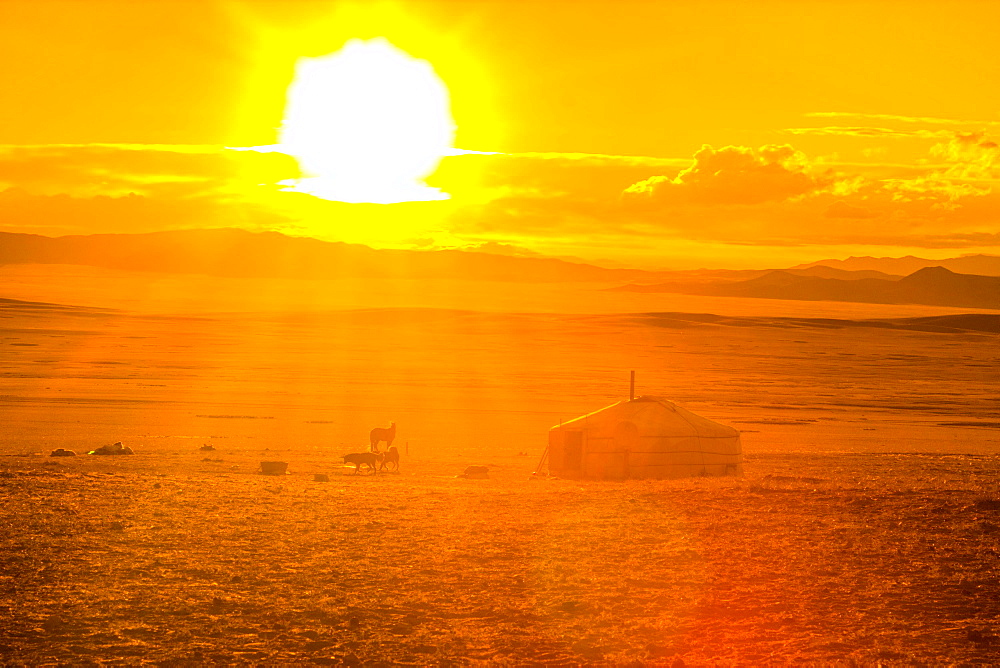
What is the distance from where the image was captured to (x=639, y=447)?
78.5 ft

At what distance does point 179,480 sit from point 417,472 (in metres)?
6.81

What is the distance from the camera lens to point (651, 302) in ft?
574

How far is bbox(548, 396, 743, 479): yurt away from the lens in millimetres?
23891

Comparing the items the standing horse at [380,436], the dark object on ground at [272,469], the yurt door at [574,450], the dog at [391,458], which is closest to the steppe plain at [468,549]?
the dog at [391,458]

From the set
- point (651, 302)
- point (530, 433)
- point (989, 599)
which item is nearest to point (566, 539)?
point (989, 599)

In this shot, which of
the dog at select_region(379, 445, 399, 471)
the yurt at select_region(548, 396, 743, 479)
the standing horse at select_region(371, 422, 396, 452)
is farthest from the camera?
the standing horse at select_region(371, 422, 396, 452)

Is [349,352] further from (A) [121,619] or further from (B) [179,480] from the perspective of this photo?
(A) [121,619]

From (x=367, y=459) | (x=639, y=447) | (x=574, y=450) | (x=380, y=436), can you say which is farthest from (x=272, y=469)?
(x=639, y=447)

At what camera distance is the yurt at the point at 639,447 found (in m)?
23.9

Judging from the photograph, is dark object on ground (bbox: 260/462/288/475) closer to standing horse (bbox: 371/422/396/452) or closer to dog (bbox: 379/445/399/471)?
dog (bbox: 379/445/399/471)

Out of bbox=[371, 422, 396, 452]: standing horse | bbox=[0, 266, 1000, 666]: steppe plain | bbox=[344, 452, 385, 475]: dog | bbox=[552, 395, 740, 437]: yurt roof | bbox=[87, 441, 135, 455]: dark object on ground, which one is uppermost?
bbox=[552, 395, 740, 437]: yurt roof

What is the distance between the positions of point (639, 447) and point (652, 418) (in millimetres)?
847

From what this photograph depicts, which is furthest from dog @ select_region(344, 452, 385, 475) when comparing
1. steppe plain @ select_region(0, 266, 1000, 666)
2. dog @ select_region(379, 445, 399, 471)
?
steppe plain @ select_region(0, 266, 1000, 666)

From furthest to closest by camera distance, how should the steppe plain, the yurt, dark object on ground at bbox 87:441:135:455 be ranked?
dark object on ground at bbox 87:441:135:455, the yurt, the steppe plain
